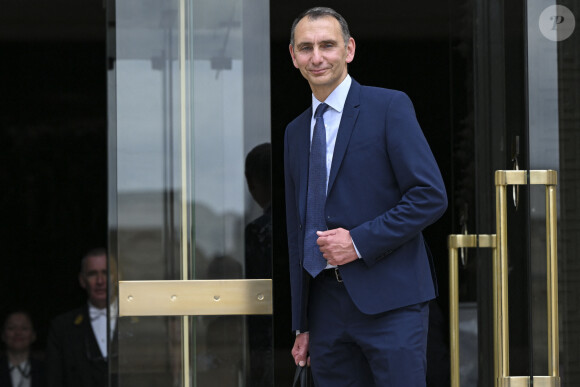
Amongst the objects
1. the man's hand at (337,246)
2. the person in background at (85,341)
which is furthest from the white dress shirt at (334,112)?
the person in background at (85,341)

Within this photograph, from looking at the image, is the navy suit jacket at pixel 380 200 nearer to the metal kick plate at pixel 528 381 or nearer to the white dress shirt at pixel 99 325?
the metal kick plate at pixel 528 381

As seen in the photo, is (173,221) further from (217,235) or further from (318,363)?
(318,363)

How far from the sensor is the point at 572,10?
3.29 meters

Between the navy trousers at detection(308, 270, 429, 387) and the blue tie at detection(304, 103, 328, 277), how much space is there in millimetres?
73

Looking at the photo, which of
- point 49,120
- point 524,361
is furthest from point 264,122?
point 49,120

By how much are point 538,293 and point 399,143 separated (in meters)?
0.77

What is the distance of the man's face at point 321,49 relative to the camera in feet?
9.48

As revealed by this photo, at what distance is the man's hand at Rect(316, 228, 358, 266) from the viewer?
2773 millimetres

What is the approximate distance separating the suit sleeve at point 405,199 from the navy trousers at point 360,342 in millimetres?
163

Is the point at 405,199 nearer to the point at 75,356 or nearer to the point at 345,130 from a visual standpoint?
the point at 345,130

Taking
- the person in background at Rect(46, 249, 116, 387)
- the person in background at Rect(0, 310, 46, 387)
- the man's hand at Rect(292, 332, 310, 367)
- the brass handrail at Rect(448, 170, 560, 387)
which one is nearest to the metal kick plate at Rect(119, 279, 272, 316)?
the man's hand at Rect(292, 332, 310, 367)

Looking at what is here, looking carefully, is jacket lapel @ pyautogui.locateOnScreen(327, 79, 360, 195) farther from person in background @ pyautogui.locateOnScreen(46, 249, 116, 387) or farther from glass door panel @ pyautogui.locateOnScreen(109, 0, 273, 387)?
person in background @ pyautogui.locateOnScreen(46, 249, 116, 387)

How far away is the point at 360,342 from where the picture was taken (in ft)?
9.25

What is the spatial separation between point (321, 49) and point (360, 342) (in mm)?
822
